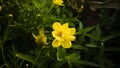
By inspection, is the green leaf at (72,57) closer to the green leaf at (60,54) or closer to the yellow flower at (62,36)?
the green leaf at (60,54)

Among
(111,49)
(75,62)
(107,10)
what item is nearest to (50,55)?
(75,62)

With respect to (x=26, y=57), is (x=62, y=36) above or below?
above

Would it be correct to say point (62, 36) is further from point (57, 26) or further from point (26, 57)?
point (26, 57)

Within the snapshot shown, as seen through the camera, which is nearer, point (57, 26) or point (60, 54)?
point (57, 26)

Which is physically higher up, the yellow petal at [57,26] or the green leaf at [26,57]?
the yellow petal at [57,26]

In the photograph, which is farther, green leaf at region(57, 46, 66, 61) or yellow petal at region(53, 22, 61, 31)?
green leaf at region(57, 46, 66, 61)

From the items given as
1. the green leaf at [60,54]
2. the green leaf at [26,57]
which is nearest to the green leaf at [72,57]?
the green leaf at [60,54]

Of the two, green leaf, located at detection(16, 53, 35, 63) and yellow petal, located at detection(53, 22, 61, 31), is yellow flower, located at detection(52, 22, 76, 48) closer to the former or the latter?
yellow petal, located at detection(53, 22, 61, 31)

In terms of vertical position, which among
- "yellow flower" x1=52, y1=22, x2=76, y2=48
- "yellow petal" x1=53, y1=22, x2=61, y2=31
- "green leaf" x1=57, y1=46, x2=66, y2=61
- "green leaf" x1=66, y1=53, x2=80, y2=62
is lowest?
"green leaf" x1=66, y1=53, x2=80, y2=62

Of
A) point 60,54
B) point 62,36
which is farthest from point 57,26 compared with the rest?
point 60,54

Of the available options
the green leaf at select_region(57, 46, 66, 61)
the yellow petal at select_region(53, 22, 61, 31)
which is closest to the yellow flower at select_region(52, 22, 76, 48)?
the yellow petal at select_region(53, 22, 61, 31)
